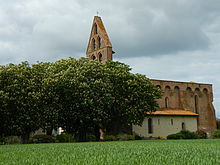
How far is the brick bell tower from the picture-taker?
55.2 meters

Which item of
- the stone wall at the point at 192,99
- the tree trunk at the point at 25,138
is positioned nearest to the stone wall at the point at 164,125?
the stone wall at the point at 192,99

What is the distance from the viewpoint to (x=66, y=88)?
108 feet

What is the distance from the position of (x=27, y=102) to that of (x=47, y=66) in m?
6.94

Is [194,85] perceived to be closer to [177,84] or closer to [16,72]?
[177,84]

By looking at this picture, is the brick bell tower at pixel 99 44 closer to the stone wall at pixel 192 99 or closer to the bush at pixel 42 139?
the stone wall at pixel 192 99

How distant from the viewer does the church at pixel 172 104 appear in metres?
51.4

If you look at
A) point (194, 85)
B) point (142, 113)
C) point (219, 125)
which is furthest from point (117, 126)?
point (219, 125)

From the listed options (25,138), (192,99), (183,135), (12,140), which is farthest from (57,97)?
(192,99)

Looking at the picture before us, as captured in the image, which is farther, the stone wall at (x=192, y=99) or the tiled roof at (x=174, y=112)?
the stone wall at (x=192, y=99)

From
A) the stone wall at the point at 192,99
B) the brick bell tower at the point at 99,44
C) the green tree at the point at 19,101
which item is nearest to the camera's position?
the green tree at the point at 19,101

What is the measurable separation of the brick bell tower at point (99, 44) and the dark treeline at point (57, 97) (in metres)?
17.4

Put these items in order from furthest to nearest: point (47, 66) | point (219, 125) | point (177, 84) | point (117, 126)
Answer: point (219, 125) → point (177, 84) → point (117, 126) → point (47, 66)

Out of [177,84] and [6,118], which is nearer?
[6,118]

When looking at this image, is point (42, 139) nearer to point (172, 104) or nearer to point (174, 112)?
point (174, 112)
